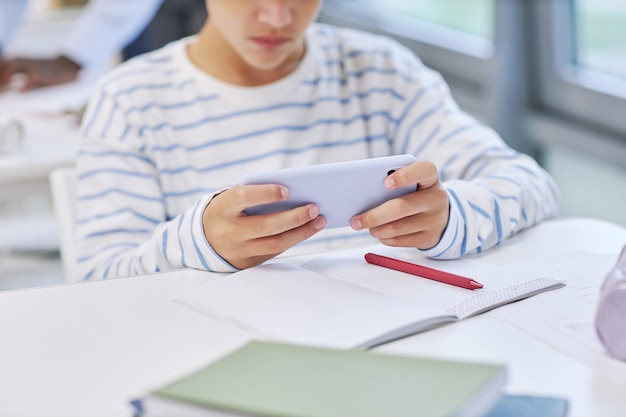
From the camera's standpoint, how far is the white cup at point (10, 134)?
6.17ft

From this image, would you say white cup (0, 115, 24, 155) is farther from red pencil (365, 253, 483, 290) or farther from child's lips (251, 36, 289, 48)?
red pencil (365, 253, 483, 290)

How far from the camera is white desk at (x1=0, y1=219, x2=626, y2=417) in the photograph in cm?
75

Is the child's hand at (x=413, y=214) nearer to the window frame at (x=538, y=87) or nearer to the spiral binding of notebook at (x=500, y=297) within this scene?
the spiral binding of notebook at (x=500, y=297)

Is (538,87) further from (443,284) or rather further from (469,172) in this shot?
(443,284)

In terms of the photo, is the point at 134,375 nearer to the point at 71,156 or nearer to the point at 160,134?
the point at 160,134

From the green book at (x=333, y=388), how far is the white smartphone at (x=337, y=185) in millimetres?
265

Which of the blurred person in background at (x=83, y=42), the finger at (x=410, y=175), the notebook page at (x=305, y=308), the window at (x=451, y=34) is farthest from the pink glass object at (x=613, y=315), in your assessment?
the blurred person in background at (x=83, y=42)

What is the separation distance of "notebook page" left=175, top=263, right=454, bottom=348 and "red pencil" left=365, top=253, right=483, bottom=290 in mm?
82

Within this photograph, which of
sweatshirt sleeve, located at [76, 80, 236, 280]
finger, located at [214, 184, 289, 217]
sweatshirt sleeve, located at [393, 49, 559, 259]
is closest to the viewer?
finger, located at [214, 184, 289, 217]

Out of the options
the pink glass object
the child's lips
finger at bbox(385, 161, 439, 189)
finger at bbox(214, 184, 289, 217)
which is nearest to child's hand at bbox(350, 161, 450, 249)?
finger at bbox(385, 161, 439, 189)

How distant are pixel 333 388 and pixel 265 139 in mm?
775

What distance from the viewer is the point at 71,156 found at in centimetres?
187

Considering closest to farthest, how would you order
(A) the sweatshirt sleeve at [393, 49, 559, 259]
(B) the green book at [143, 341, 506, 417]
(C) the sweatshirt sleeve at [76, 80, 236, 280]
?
(B) the green book at [143, 341, 506, 417] < (A) the sweatshirt sleeve at [393, 49, 559, 259] < (C) the sweatshirt sleeve at [76, 80, 236, 280]

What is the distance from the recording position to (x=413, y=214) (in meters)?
1.06
